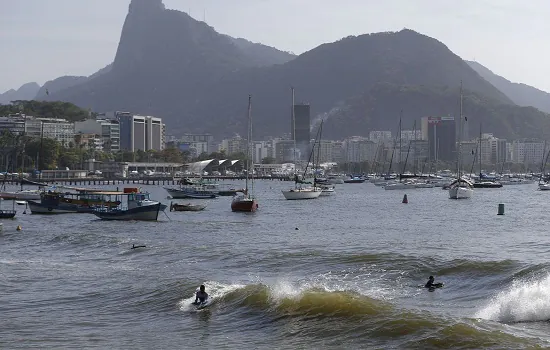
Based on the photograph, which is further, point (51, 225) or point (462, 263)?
point (51, 225)

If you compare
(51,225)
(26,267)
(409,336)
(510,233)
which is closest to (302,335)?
(409,336)

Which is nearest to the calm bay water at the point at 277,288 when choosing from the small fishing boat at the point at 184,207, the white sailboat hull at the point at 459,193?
the small fishing boat at the point at 184,207

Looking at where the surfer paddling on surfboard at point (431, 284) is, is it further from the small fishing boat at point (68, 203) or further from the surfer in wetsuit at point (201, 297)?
the small fishing boat at point (68, 203)

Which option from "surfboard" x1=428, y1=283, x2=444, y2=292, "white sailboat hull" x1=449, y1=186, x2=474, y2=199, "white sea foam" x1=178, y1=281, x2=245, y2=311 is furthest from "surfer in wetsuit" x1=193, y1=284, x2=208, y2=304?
"white sailboat hull" x1=449, y1=186, x2=474, y2=199

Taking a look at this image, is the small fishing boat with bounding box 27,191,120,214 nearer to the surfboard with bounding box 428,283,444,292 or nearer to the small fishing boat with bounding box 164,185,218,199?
the small fishing boat with bounding box 164,185,218,199

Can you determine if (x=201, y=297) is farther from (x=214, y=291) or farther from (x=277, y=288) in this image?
(x=277, y=288)

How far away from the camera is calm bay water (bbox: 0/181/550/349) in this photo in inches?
853

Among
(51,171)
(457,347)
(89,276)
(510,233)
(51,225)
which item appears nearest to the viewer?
(457,347)

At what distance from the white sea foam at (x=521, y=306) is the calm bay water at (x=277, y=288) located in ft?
0.18

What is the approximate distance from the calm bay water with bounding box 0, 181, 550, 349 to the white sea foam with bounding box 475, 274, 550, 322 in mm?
56

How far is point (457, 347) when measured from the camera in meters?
19.7

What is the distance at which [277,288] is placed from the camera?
27.7 m

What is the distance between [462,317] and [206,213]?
53.4 meters

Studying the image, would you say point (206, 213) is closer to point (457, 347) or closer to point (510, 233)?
point (510, 233)
